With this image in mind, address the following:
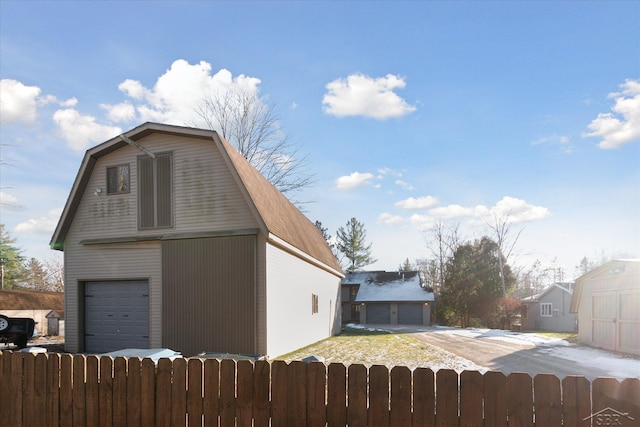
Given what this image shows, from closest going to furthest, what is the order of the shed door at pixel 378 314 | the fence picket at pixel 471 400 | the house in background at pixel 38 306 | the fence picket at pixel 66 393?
the fence picket at pixel 471 400
the fence picket at pixel 66 393
the house in background at pixel 38 306
the shed door at pixel 378 314

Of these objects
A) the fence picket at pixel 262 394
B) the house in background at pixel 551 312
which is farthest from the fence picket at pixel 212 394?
the house in background at pixel 551 312

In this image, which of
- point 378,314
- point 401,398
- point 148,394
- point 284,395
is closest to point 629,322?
point 401,398

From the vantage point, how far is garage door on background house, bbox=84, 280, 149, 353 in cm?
1325

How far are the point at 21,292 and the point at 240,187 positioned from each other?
939 inches

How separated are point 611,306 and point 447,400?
55.3ft

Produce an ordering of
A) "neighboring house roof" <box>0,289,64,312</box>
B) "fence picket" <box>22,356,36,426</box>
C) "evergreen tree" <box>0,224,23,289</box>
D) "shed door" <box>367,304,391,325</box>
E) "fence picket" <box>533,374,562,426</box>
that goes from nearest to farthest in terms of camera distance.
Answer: "fence picket" <box>533,374,562,426</box>
"fence picket" <box>22,356,36,426</box>
"neighboring house roof" <box>0,289,64,312</box>
"shed door" <box>367,304,391,325</box>
"evergreen tree" <box>0,224,23,289</box>

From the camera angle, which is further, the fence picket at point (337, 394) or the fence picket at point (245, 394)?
the fence picket at point (245, 394)

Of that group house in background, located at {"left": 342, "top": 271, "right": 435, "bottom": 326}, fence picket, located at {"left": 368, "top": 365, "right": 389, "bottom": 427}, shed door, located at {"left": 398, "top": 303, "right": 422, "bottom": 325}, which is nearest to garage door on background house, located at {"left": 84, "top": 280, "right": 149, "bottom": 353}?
fence picket, located at {"left": 368, "top": 365, "right": 389, "bottom": 427}

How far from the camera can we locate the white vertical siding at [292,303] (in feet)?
40.5

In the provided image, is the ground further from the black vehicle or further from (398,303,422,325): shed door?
(398,303,422,325): shed door

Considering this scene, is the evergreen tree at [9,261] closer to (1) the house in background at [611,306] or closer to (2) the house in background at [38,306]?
(2) the house in background at [38,306]

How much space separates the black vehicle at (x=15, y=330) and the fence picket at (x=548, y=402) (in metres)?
16.5

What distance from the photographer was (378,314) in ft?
116

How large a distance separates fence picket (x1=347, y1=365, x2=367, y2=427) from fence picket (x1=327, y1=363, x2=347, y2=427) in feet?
0.17
